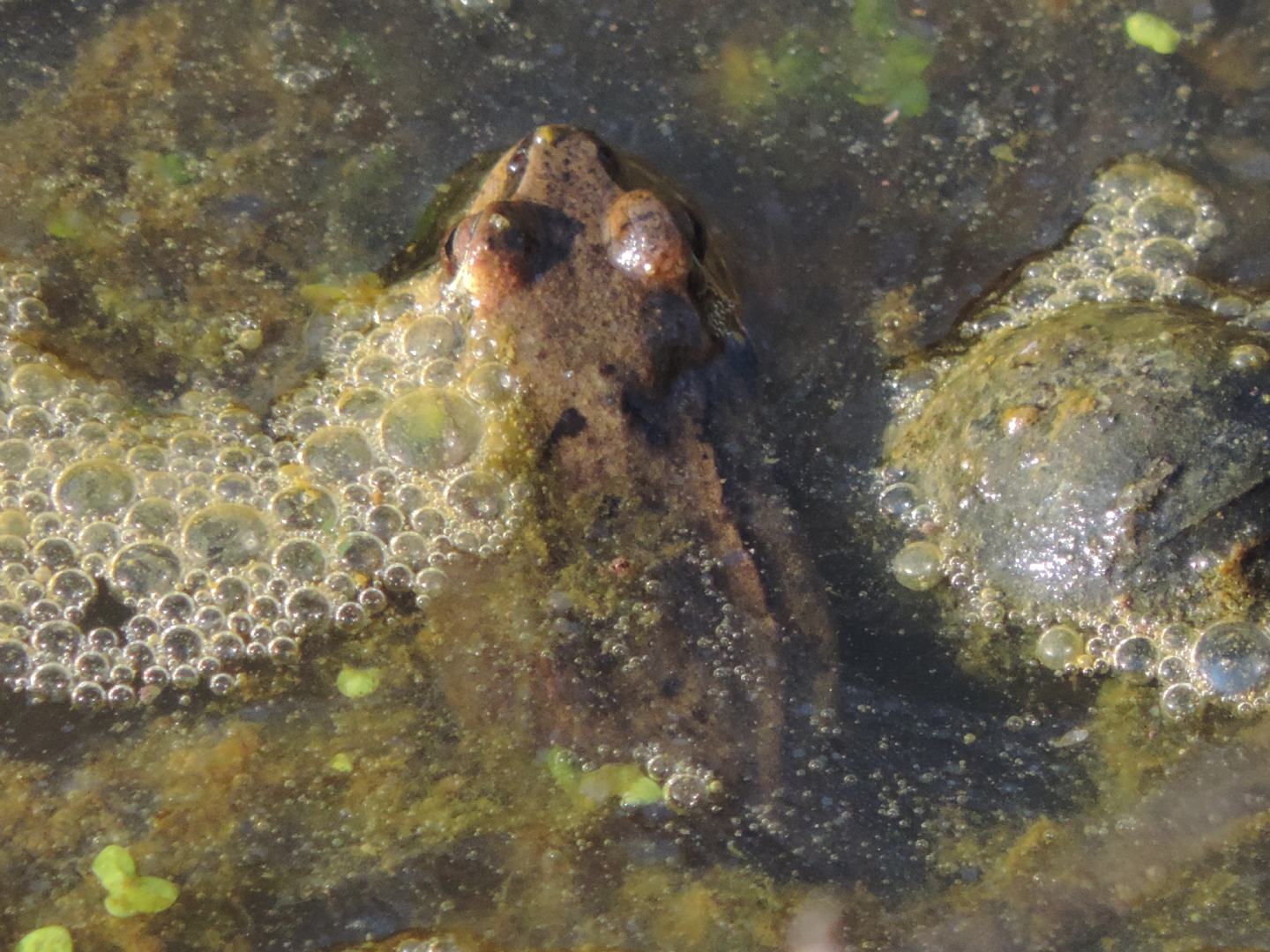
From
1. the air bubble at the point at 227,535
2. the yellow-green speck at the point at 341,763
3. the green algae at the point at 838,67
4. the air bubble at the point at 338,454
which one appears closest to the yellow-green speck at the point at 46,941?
the yellow-green speck at the point at 341,763

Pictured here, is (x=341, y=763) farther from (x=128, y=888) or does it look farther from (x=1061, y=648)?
(x=1061, y=648)

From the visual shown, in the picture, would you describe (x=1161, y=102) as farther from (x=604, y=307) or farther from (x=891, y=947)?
(x=891, y=947)

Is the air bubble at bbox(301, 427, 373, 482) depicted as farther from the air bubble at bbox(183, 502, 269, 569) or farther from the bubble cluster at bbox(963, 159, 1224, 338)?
the bubble cluster at bbox(963, 159, 1224, 338)

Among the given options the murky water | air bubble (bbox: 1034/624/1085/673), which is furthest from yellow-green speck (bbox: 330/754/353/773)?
air bubble (bbox: 1034/624/1085/673)

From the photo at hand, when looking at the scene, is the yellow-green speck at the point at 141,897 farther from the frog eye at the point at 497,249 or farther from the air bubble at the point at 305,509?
the frog eye at the point at 497,249

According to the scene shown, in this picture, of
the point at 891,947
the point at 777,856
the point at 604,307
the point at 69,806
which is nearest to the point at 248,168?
the point at 604,307

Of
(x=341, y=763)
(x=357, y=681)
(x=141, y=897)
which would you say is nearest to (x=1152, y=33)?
(x=357, y=681)
